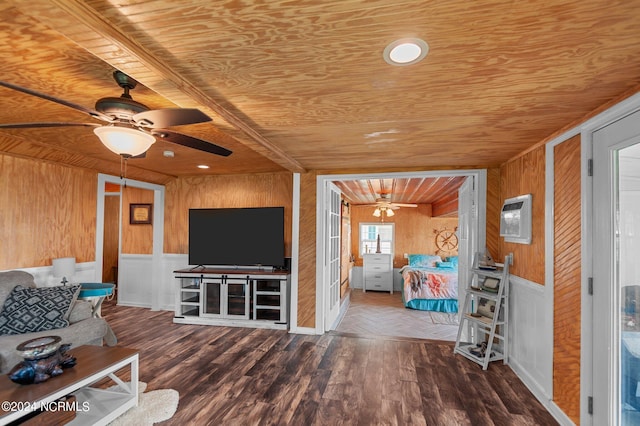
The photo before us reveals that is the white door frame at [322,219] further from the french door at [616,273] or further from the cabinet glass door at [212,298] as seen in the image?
the french door at [616,273]

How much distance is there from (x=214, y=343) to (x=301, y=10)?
12.3 ft

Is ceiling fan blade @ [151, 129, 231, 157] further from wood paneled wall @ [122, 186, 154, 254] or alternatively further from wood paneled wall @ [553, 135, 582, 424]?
wood paneled wall @ [122, 186, 154, 254]

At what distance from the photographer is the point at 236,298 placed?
458 centimetres

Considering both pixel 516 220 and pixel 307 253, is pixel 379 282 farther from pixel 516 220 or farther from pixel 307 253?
pixel 516 220

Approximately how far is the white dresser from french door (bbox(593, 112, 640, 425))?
223 inches

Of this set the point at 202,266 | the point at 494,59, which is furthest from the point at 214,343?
the point at 494,59

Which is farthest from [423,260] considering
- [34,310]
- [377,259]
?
[34,310]

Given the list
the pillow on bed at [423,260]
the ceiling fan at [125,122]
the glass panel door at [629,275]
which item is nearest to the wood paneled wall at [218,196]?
the ceiling fan at [125,122]

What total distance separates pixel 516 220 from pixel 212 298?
13.5ft

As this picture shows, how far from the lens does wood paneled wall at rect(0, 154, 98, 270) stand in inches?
137

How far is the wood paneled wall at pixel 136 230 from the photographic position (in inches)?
220

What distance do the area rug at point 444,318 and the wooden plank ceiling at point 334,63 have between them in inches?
137

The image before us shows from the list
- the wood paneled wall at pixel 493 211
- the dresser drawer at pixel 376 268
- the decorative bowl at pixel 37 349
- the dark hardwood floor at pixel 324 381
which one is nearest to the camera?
the decorative bowl at pixel 37 349

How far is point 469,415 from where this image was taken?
237 cm
